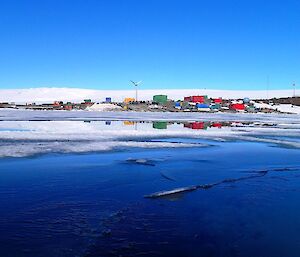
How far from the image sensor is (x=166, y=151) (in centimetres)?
889

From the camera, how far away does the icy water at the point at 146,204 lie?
3.16 meters

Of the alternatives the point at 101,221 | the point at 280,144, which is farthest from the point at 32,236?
the point at 280,144

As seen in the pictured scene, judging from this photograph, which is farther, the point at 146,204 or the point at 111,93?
the point at 111,93

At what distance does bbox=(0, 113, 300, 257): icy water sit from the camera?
3.16m

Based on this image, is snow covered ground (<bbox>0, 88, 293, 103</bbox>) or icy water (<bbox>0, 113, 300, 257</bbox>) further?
snow covered ground (<bbox>0, 88, 293, 103</bbox>)

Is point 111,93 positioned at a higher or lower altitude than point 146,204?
higher

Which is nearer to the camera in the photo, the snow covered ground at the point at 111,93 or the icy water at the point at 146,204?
the icy water at the point at 146,204

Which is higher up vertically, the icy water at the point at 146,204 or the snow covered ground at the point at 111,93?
the snow covered ground at the point at 111,93

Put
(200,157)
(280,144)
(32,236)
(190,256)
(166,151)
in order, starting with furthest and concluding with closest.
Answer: (280,144) < (166,151) < (200,157) < (32,236) < (190,256)

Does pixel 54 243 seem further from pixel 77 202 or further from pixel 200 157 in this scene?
pixel 200 157

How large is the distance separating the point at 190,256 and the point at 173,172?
3.36 metres

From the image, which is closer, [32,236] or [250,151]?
[32,236]

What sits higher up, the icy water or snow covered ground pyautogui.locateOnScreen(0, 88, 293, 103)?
snow covered ground pyautogui.locateOnScreen(0, 88, 293, 103)

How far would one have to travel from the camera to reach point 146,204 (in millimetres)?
4352
